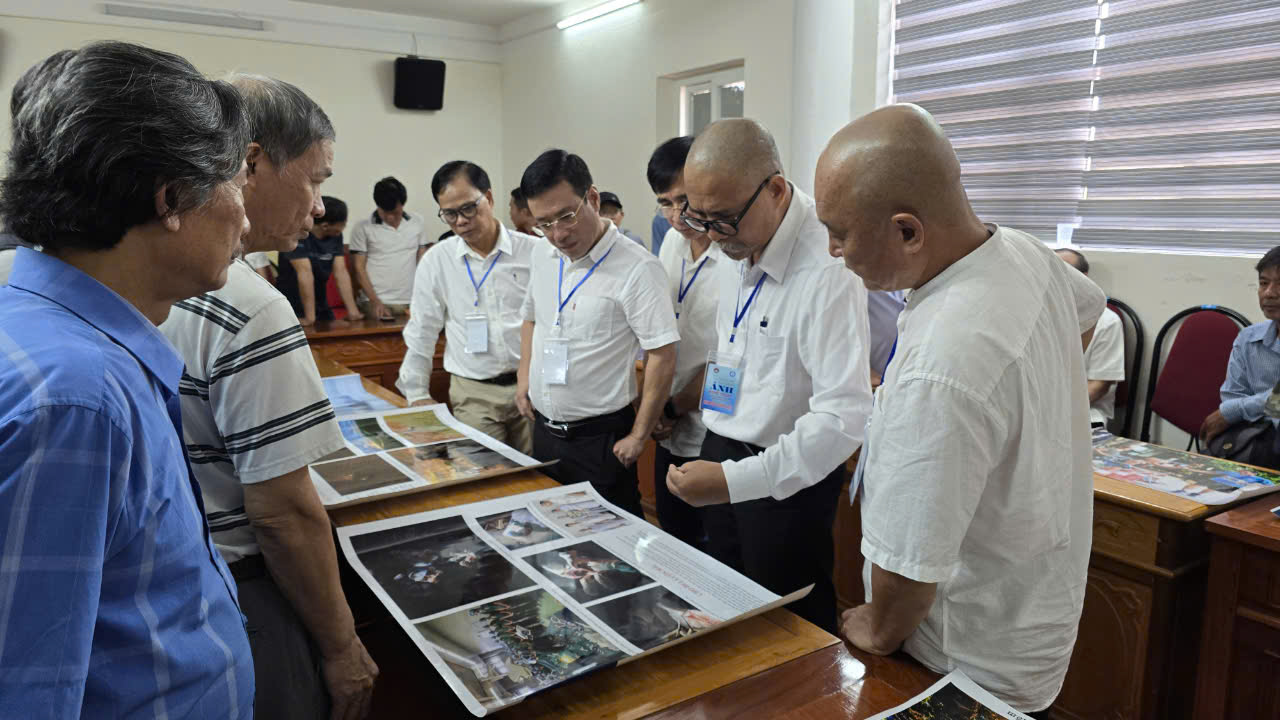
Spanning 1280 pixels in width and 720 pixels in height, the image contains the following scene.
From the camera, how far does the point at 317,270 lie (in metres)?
→ 6.20

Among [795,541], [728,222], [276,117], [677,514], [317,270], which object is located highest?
[276,117]

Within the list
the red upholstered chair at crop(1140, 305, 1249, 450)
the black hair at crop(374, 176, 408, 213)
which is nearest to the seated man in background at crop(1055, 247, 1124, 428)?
the red upholstered chair at crop(1140, 305, 1249, 450)

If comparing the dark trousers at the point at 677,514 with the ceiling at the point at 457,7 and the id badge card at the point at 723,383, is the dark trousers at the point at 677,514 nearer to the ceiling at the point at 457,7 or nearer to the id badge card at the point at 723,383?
the id badge card at the point at 723,383

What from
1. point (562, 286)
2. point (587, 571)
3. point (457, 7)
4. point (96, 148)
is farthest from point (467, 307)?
point (457, 7)

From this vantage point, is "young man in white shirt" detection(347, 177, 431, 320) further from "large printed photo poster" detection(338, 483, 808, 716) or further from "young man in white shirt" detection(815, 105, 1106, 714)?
"young man in white shirt" detection(815, 105, 1106, 714)

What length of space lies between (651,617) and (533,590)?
215 mm

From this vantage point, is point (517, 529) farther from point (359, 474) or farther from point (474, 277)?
point (474, 277)

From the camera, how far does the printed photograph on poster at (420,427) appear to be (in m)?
2.20

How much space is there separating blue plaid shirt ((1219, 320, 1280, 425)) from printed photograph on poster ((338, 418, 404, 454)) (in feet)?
10.2

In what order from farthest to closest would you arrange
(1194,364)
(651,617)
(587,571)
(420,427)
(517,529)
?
(1194,364)
(420,427)
(517,529)
(587,571)
(651,617)

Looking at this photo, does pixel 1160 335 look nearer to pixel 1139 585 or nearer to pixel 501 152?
pixel 1139 585

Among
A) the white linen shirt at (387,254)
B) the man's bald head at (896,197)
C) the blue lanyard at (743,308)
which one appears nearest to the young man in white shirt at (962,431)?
the man's bald head at (896,197)

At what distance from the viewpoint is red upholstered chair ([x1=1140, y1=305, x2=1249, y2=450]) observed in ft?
10.4

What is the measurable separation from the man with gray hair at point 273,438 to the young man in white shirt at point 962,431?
78 centimetres
